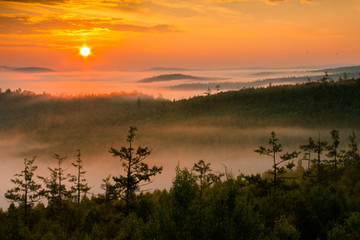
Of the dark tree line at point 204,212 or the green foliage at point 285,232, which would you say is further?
the green foliage at point 285,232

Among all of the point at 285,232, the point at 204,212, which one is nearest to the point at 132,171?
the point at 204,212

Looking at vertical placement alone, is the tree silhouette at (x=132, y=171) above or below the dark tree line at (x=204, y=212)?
above

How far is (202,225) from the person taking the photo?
3631 centimetres

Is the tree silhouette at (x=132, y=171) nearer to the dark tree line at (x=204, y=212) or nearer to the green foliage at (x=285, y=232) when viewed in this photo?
the dark tree line at (x=204, y=212)

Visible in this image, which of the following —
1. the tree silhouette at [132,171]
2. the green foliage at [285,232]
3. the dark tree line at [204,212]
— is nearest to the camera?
the dark tree line at [204,212]

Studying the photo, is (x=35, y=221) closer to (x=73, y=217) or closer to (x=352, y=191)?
(x=73, y=217)

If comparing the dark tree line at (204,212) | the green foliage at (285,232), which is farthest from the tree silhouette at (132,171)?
the green foliage at (285,232)

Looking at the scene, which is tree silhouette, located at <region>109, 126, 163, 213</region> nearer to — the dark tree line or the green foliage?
the dark tree line

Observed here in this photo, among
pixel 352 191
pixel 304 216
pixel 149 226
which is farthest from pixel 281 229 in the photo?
pixel 352 191

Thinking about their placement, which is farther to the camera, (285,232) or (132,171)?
(132,171)

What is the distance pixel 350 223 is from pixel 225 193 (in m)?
13.2

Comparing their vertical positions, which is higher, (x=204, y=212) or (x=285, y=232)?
(x=204, y=212)

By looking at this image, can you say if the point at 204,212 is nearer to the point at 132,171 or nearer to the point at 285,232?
the point at 285,232

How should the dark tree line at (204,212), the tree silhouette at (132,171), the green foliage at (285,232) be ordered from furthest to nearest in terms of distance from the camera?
the tree silhouette at (132,171)
the green foliage at (285,232)
the dark tree line at (204,212)
